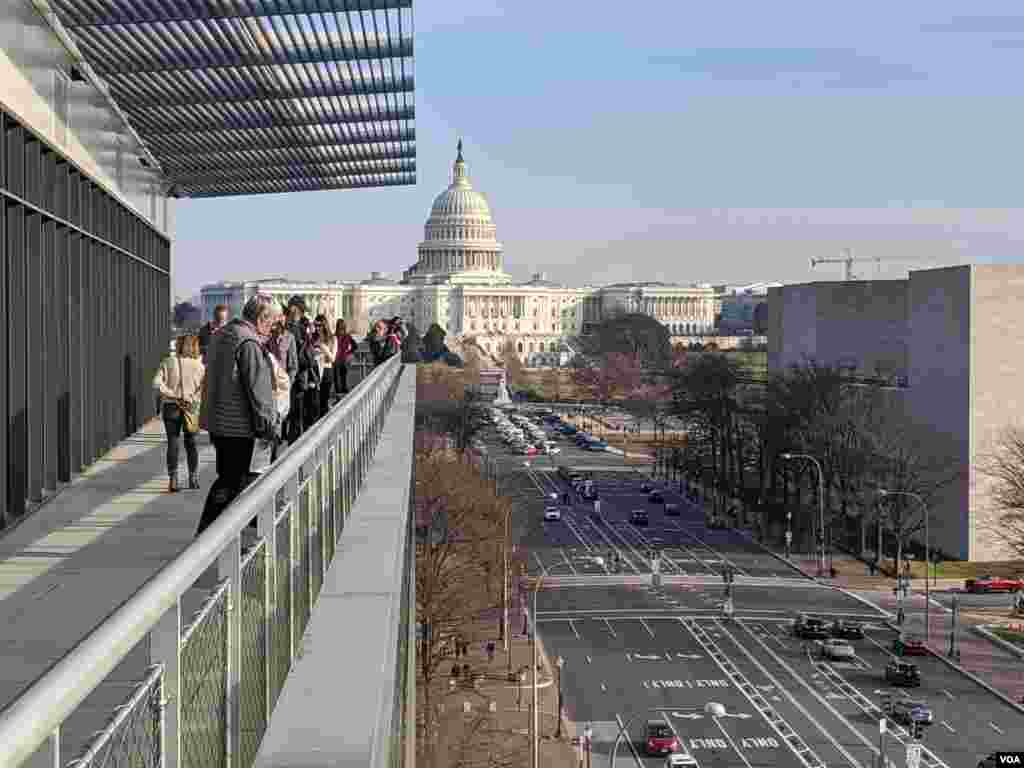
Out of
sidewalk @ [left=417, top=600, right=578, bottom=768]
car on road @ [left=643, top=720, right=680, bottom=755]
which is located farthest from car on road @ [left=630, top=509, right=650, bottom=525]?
car on road @ [left=643, top=720, right=680, bottom=755]

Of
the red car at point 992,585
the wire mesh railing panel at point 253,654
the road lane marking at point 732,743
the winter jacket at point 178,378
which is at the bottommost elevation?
the road lane marking at point 732,743

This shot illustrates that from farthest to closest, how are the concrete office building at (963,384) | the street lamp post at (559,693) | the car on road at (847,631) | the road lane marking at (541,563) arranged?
the concrete office building at (963,384) < the road lane marking at (541,563) < the car on road at (847,631) < the street lamp post at (559,693)

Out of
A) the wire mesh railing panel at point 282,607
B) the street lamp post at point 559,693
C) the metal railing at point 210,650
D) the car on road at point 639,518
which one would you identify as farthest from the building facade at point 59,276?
the car on road at point 639,518

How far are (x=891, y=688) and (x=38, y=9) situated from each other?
31.4 meters

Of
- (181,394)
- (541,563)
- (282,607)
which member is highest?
(181,394)

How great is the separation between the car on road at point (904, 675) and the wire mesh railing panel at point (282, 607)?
38847 mm

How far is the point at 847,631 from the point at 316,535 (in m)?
43.5

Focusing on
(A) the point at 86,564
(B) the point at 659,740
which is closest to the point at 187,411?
(A) the point at 86,564

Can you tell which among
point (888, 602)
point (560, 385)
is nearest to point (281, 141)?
point (888, 602)

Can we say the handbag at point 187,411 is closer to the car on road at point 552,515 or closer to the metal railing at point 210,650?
the metal railing at point 210,650

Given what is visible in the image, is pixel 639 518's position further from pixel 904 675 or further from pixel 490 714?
pixel 490 714

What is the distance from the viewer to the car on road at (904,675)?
138 feet

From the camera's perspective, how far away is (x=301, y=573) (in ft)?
19.1

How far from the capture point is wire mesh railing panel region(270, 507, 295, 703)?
15.9 ft
